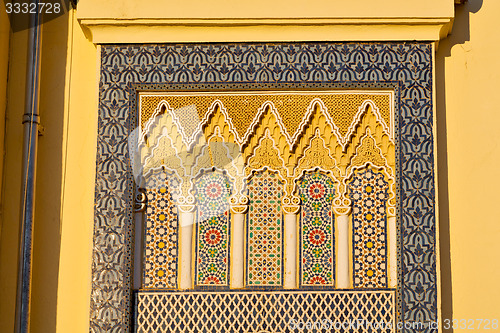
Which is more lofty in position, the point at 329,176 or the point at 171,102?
the point at 171,102

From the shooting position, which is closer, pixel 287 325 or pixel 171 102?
pixel 287 325

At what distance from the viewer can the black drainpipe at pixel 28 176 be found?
4.15m

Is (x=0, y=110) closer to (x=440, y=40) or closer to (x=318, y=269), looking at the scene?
(x=318, y=269)

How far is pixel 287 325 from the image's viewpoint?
412cm

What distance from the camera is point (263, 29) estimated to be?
14.2ft

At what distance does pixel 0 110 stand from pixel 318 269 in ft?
6.56

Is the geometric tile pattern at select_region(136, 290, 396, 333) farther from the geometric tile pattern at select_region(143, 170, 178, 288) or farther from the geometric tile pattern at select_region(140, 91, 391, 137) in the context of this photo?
the geometric tile pattern at select_region(140, 91, 391, 137)

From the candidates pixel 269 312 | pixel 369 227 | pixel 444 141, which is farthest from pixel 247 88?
pixel 269 312

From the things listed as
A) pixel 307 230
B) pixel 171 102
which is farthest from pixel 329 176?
pixel 171 102

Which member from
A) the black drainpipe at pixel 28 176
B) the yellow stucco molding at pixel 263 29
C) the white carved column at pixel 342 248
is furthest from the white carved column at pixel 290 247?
the black drainpipe at pixel 28 176

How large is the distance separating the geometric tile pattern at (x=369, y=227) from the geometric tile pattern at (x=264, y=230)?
42 centimetres

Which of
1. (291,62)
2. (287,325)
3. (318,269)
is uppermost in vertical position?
(291,62)

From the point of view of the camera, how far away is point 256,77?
14.2ft

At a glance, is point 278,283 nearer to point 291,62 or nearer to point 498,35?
point 291,62
